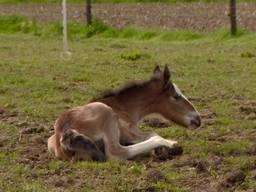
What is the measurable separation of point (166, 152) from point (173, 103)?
113 centimetres

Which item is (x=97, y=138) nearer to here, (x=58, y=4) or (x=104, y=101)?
(x=104, y=101)

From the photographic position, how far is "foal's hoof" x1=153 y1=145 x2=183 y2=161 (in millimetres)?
8578

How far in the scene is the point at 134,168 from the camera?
781 cm

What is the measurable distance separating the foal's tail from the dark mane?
1.36 metres

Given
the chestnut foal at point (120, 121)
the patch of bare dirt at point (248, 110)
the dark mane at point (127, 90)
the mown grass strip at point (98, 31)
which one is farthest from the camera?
the mown grass strip at point (98, 31)

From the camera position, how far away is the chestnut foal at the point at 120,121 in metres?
8.21

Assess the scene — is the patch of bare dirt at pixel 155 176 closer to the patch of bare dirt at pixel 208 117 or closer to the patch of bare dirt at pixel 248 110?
the patch of bare dirt at pixel 208 117

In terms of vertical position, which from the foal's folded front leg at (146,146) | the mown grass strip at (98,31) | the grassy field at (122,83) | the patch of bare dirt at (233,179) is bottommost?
the mown grass strip at (98,31)

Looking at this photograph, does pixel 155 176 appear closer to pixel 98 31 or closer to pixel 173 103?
pixel 173 103

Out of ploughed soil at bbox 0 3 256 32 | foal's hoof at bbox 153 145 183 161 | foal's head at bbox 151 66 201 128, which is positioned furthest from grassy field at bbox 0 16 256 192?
ploughed soil at bbox 0 3 256 32

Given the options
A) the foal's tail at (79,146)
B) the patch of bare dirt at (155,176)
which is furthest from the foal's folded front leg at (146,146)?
the patch of bare dirt at (155,176)

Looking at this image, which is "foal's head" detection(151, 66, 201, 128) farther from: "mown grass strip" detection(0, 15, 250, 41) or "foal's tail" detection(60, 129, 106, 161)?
"mown grass strip" detection(0, 15, 250, 41)

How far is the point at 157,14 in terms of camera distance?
31.5 meters

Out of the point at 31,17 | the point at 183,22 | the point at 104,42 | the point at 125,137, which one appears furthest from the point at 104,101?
the point at 31,17
